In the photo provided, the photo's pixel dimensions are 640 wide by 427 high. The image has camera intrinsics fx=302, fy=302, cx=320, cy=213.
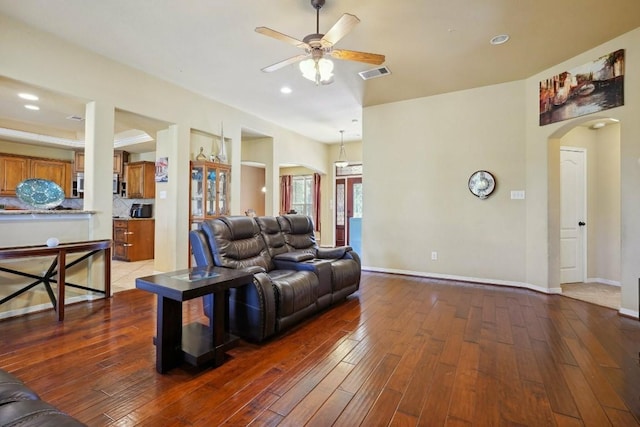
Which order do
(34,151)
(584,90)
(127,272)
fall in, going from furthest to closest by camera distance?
(34,151) < (127,272) < (584,90)

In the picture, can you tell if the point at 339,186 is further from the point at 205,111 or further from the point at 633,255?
the point at 633,255

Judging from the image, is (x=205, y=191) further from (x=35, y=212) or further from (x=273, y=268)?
(x=273, y=268)

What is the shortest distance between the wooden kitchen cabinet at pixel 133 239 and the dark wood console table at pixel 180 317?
502 cm

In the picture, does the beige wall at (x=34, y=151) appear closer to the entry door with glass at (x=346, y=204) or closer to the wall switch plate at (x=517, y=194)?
the entry door with glass at (x=346, y=204)

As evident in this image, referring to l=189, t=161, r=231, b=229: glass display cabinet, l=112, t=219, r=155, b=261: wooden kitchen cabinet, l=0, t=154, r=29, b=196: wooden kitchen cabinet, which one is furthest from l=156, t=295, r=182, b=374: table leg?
l=0, t=154, r=29, b=196: wooden kitchen cabinet

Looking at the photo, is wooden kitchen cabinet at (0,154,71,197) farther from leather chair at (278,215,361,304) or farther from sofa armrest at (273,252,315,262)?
sofa armrest at (273,252,315,262)

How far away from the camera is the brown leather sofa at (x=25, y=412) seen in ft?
2.74

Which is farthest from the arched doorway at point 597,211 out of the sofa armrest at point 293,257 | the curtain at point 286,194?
the curtain at point 286,194

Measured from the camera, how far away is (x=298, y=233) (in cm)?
403

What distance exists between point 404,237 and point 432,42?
2985 mm

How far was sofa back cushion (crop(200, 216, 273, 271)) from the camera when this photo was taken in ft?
9.53

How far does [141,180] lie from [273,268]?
17.0 feet

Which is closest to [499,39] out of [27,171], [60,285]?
[60,285]

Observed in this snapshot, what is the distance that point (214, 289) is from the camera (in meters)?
2.10
